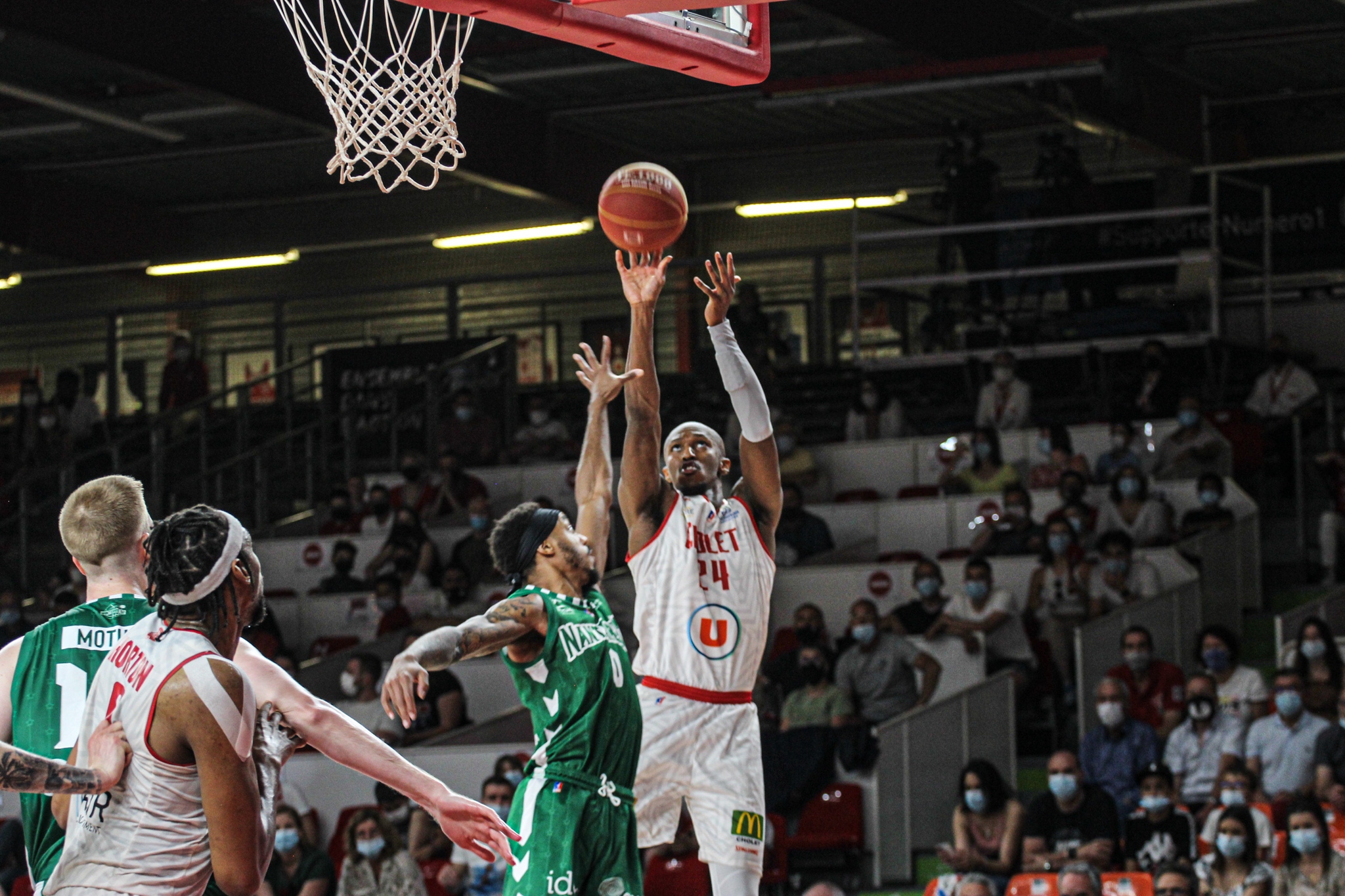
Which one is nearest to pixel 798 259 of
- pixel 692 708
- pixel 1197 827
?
pixel 1197 827

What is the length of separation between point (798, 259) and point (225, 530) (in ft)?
60.2

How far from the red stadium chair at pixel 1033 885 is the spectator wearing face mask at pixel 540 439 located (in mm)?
8362

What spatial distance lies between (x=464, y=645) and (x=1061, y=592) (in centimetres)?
942

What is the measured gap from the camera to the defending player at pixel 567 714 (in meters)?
5.84

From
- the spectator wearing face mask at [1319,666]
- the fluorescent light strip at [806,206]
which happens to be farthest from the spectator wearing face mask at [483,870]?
the fluorescent light strip at [806,206]

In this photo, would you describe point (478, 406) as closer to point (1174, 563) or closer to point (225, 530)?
point (1174, 563)

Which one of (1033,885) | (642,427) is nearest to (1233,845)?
(1033,885)

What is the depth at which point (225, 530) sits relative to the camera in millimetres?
4238

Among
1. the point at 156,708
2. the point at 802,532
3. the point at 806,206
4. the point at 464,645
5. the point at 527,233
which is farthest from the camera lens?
the point at 806,206

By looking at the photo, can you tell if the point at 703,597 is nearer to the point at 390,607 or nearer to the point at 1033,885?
the point at 1033,885

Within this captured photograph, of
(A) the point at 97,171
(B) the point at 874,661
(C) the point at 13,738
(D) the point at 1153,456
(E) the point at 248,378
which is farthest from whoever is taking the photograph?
(E) the point at 248,378

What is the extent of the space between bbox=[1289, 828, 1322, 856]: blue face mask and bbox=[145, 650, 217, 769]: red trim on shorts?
7.95 metres

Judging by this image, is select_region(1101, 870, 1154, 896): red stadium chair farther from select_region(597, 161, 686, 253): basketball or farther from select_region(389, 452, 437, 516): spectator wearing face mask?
select_region(389, 452, 437, 516): spectator wearing face mask

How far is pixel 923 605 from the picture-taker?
14.1 m
